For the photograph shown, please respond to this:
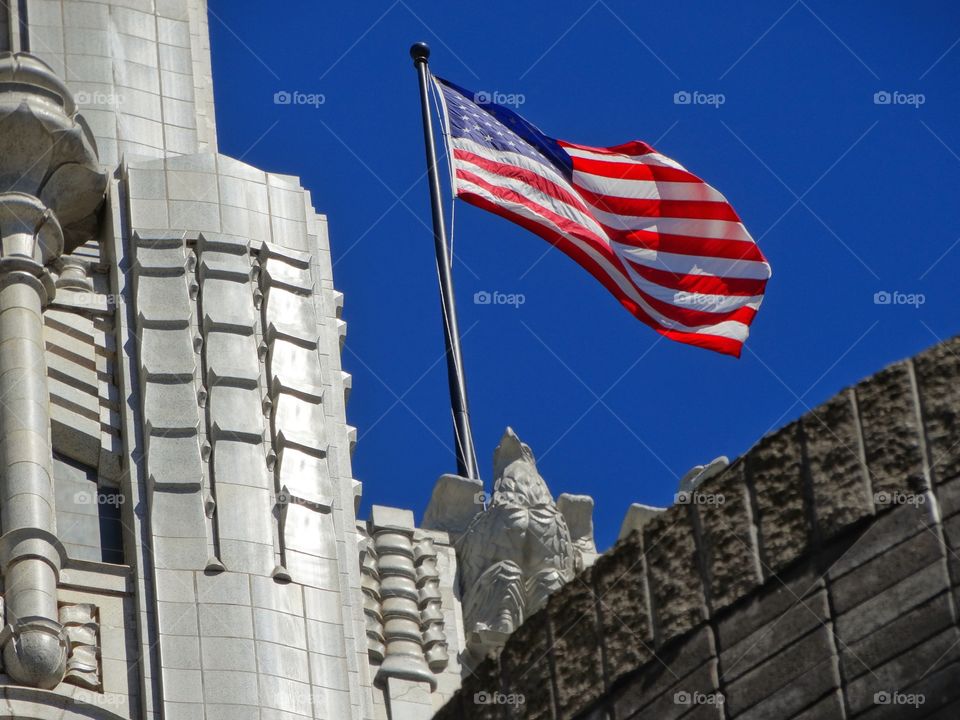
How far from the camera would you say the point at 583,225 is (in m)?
32.0

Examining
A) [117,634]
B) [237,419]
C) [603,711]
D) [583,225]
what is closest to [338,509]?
[237,419]

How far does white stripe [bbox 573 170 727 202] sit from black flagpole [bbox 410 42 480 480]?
214cm

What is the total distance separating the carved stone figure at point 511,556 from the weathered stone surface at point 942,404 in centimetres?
1368

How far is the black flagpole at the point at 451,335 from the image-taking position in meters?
29.7

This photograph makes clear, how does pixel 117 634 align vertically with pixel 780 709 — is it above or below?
above

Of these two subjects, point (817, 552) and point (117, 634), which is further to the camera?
point (117, 634)

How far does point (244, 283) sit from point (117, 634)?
520 centimetres

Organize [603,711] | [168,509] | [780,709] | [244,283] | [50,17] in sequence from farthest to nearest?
[50,17] → [244,283] → [168,509] → [603,711] → [780,709]

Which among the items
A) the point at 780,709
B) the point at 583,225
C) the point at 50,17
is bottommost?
the point at 780,709

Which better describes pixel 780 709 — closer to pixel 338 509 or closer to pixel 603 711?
pixel 603 711

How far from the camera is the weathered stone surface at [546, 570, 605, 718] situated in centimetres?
1270

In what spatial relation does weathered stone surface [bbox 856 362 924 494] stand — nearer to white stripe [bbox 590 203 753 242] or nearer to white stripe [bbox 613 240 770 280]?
white stripe [bbox 613 240 770 280]

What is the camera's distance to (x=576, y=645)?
1284 cm

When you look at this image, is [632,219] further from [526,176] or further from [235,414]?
[235,414]
